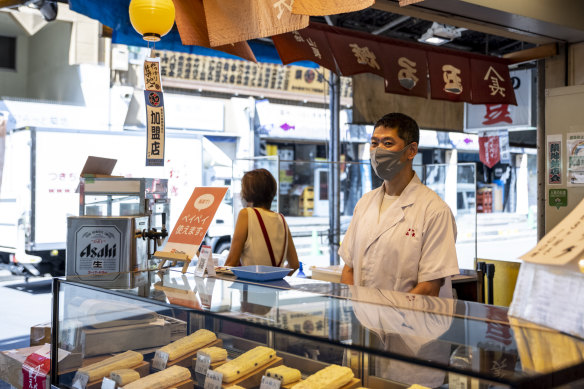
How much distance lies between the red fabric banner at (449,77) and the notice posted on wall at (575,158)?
1.62m

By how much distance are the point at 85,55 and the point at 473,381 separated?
12.5 m

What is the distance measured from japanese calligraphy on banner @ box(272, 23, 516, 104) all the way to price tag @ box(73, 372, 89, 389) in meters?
3.67

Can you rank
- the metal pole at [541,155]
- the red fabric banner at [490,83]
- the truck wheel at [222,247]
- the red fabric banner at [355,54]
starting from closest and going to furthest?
the red fabric banner at [355,54] < the metal pole at [541,155] < the red fabric banner at [490,83] < the truck wheel at [222,247]

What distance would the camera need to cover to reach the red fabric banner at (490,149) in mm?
12688

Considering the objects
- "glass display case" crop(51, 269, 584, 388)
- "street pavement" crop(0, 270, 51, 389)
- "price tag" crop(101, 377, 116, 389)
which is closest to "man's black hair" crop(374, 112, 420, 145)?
"glass display case" crop(51, 269, 584, 388)

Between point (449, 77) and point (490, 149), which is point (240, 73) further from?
point (449, 77)

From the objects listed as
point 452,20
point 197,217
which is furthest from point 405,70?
point 197,217

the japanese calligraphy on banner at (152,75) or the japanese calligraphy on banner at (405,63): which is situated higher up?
the japanese calligraphy on banner at (405,63)

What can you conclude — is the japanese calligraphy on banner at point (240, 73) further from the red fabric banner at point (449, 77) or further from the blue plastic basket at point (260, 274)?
the blue plastic basket at point (260, 274)

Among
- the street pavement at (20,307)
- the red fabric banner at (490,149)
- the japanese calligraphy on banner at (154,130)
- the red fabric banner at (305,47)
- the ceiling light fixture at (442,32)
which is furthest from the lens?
the red fabric banner at (490,149)

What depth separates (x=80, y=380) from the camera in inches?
95.3

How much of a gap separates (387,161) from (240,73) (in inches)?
461

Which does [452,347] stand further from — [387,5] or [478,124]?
[478,124]

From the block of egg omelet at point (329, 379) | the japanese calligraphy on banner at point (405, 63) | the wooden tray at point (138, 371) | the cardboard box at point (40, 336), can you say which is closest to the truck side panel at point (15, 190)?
the japanese calligraphy on banner at point (405, 63)
